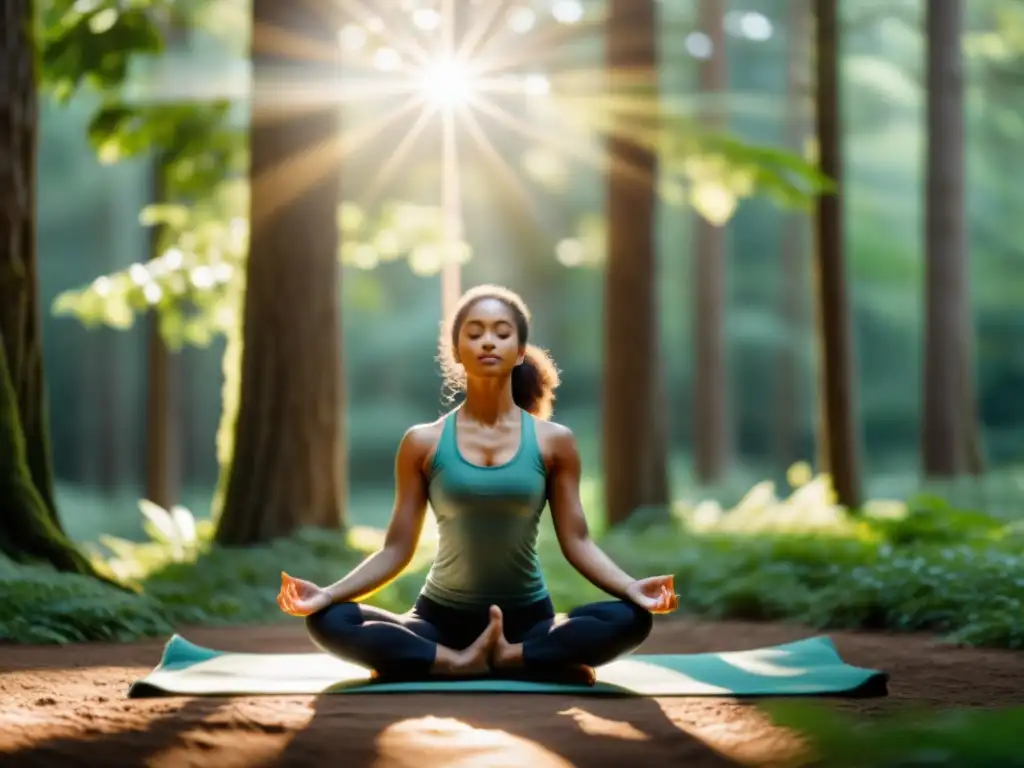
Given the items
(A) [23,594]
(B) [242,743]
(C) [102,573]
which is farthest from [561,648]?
(C) [102,573]

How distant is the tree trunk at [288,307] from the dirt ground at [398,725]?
4.83 m

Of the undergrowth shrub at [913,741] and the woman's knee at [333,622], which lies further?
the woman's knee at [333,622]

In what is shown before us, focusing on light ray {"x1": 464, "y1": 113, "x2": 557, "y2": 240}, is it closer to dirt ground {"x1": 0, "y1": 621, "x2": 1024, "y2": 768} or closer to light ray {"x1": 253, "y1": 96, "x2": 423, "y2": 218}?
light ray {"x1": 253, "y1": 96, "x2": 423, "y2": 218}

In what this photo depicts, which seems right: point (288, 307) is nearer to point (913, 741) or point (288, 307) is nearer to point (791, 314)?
point (913, 741)

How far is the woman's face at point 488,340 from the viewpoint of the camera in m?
5.54

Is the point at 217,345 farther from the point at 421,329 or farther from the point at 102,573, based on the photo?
the point at 102,573

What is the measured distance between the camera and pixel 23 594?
6930 mm

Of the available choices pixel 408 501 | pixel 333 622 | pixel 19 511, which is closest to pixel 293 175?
pixel 19 511

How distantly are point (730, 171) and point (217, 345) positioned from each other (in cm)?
3181

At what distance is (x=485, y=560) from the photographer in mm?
5469

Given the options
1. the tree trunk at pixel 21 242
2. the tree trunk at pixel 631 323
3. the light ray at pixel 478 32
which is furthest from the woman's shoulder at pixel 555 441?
the light ray at pixel 478 32

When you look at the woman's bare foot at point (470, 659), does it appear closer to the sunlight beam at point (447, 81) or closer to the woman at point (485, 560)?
the woman at point (485, 560)

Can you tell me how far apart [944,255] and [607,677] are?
13449 mm

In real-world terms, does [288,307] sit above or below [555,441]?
above
